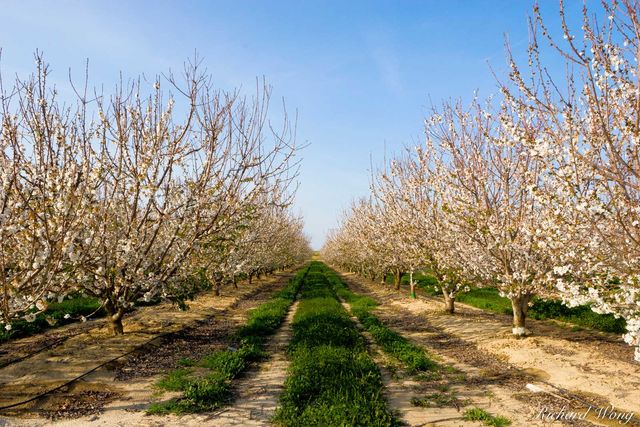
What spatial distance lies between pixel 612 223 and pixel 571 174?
98cm

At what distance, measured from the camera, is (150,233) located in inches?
434

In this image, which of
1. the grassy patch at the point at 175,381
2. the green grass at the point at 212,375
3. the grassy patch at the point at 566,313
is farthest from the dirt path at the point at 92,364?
the grassy patch at the point at 566,313

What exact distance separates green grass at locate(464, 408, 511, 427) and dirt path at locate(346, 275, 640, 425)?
33cm

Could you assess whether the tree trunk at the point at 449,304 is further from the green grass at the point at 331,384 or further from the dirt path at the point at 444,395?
the dirt path at the point at 444,395

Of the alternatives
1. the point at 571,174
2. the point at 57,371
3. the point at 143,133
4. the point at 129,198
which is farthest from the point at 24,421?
the point at 571,174

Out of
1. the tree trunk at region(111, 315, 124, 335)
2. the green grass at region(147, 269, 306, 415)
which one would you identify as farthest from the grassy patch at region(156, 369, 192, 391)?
the tree trunk at region(111, 315, 124, 335)

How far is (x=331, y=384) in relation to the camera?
8.94 meters

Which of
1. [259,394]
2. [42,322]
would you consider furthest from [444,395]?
[42,322]

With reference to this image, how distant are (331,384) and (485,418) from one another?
3050 mm

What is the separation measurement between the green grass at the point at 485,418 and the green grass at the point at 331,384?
1486 millimetres

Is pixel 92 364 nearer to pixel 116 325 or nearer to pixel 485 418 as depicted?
pixel 116 325

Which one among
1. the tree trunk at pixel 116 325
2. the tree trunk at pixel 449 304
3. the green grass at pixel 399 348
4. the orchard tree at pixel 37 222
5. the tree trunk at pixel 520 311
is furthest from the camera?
the tree trunk at pixel 449 304

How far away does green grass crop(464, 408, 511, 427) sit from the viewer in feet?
24.4

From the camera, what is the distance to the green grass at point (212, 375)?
26.9ft
